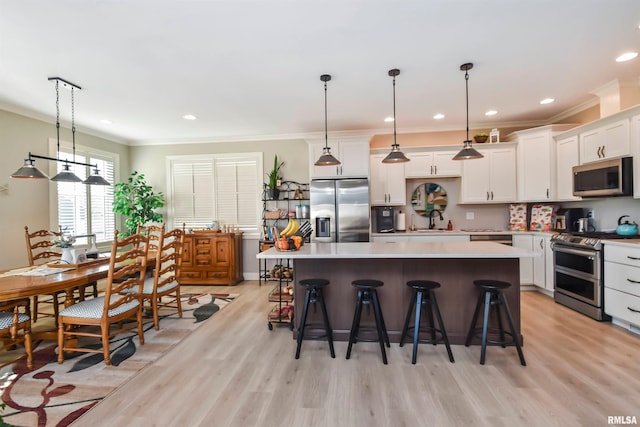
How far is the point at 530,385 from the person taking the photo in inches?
87.7

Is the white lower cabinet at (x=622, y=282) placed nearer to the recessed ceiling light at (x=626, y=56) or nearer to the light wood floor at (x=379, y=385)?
the light wood floor at (x=379, y=385)

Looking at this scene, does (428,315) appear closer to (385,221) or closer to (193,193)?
(385,221)

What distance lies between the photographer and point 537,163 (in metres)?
4.56

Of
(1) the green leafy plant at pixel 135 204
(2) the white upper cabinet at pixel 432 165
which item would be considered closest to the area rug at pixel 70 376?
(1) the green leafy plant at pixel 135 204

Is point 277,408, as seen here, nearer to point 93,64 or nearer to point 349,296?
point 349,296

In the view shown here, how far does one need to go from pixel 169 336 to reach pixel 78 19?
2845 mm

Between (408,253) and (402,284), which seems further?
(402,284)

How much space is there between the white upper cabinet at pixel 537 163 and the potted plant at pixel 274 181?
12.7ft

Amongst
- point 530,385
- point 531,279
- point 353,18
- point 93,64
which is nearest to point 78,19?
point 93,64

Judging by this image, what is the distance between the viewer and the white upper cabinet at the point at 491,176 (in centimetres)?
484

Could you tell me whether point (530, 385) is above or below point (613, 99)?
below

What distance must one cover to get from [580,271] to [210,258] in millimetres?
5212

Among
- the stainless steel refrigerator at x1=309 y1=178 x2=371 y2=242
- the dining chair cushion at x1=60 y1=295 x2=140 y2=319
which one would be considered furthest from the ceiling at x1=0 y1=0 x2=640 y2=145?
the dining chair cushion at x1=60 y1=295 x2=140 y2=319

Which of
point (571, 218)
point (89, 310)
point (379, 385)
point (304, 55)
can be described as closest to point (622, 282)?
point (571, 218)
